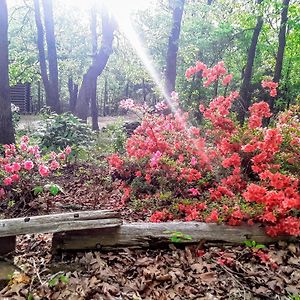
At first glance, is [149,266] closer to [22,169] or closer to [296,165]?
[296,165]

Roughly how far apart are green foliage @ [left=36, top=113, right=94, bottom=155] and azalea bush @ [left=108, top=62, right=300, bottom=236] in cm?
253

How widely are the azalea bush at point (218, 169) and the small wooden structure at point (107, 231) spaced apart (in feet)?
0.48

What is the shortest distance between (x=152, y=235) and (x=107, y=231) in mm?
421

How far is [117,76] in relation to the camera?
26922 millimetres

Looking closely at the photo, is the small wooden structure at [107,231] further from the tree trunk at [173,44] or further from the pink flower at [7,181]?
the tree trunk at [173,44]

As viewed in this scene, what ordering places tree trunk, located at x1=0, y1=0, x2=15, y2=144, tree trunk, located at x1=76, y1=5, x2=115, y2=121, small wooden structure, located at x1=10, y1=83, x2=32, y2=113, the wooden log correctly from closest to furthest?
the wooden log < tree trunk, located at x1=0, y1=0, x2=15, y2=144 < tree trunk, located at x1=76, y1=5, x2=115, y2=121 < small wooden structure, located at x1=10, y1=83, x2=32, y2=113

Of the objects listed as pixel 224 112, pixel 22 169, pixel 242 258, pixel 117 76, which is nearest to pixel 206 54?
pixel 224 112

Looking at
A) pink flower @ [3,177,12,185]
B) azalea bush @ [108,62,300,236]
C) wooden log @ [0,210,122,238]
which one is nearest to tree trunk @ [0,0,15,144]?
azalea bush @ [108,62,300,236]

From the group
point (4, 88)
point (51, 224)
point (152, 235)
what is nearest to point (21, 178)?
point (51, 224)

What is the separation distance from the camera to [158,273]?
2930 millimetres

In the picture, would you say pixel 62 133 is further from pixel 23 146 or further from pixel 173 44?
pixel 173 44

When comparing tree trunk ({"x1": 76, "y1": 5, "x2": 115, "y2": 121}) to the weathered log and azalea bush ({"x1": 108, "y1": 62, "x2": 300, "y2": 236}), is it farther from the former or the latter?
the weathered log

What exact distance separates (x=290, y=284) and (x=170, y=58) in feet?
27.7

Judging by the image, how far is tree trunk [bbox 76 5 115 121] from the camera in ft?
34.5
